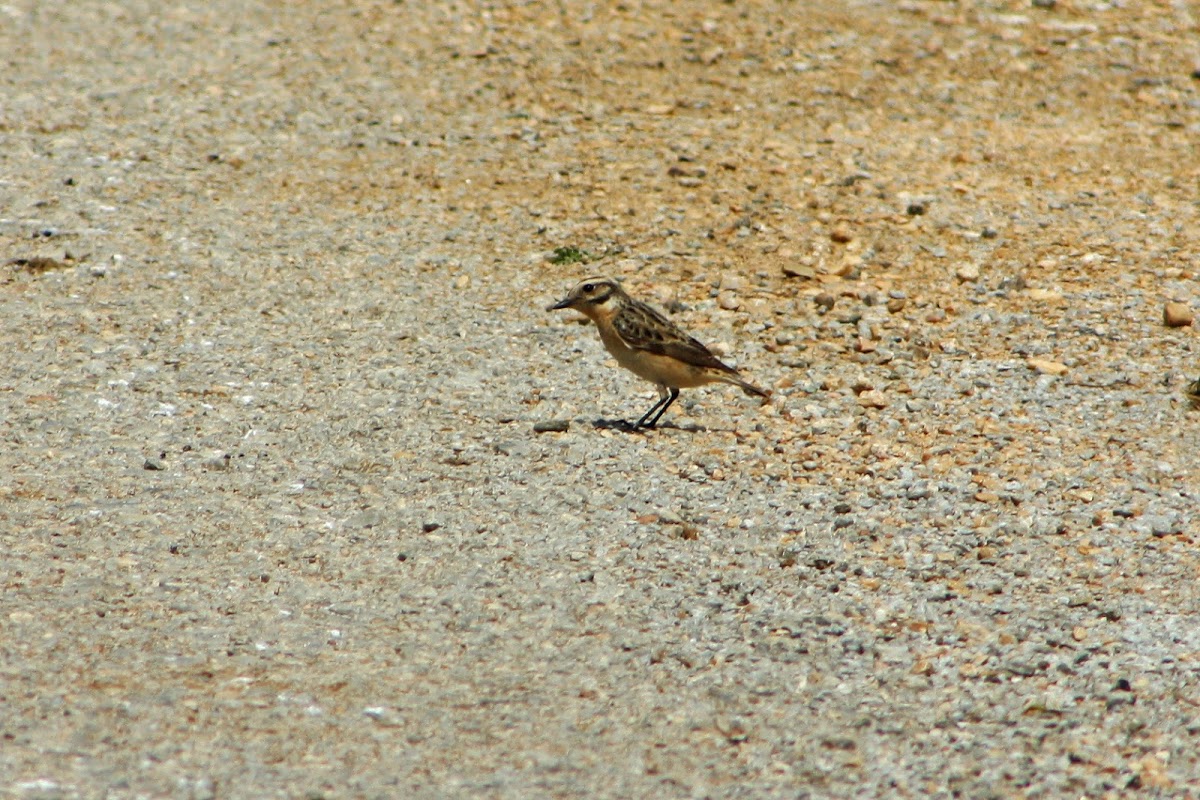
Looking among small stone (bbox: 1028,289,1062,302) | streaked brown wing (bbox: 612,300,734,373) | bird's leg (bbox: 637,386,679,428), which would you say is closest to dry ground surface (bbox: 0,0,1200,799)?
small stone (bbox: 1028,289,1062,302)

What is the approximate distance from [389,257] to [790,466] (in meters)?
3.97

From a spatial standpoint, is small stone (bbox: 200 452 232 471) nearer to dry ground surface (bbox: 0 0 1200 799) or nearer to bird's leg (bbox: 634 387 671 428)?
dry ground surface (bbox: 0 0 1200 799)

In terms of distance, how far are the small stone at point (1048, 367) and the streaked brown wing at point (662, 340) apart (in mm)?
1936

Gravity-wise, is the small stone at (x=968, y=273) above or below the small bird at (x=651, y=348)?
below

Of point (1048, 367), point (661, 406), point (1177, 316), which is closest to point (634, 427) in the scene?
point (661, 406)

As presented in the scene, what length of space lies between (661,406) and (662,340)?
515 mm

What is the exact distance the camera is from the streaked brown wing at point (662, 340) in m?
8.56

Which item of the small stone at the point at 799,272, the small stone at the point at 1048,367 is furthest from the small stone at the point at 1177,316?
the small stone at the point at 799,272

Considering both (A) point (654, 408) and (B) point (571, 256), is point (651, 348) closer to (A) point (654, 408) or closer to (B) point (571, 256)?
(A) point (654, 408)

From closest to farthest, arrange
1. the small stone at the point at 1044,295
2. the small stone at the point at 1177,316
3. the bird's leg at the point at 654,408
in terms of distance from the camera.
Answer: the bird's leg at the point at 654,408, the small stone at the point at 1177,316, the small stone at the point at 1044,295

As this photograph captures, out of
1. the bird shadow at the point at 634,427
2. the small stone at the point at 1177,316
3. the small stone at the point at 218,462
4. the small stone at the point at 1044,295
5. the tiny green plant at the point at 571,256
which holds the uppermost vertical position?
the small stone at the point at 218,462

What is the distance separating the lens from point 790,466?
8.10 meters

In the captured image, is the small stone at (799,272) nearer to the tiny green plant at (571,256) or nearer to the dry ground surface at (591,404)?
the dry ground surface at (591,404)

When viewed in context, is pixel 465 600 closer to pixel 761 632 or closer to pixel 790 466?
pixel 761 632
